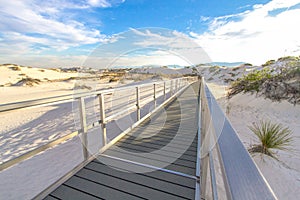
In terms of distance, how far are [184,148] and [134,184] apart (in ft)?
3.69

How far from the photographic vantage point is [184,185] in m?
1.73

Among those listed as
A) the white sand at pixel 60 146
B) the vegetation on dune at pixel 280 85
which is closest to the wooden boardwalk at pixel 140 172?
the white sand at pixel 60 146

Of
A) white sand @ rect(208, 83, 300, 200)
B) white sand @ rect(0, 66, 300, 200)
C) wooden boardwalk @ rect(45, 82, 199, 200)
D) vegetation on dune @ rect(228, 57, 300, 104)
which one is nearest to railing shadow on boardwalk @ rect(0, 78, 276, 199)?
wooden boardwalk @ rect(45, 82, 199, 200)

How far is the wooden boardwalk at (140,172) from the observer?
1637 mm

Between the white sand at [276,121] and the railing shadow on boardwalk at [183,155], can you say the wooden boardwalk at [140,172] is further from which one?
the white sand at [276,121]

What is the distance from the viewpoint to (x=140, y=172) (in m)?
1.95

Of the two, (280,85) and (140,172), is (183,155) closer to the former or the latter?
(140,172)

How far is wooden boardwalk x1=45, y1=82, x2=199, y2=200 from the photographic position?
1.64 metres

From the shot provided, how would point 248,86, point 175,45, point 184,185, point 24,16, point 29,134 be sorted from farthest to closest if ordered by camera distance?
point 175,45
point 248,86
point 24,16
point 29,134
point 184,185

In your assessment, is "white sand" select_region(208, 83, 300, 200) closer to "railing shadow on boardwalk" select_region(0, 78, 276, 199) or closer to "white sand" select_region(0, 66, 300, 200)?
"white sand" select_region(0, 66, 300, 200)

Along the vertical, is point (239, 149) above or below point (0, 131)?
above

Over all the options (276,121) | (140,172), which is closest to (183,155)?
(140,172)

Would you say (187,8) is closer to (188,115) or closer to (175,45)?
(175,45)

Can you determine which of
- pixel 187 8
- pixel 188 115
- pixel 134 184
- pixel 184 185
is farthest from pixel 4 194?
pixel 187 8
